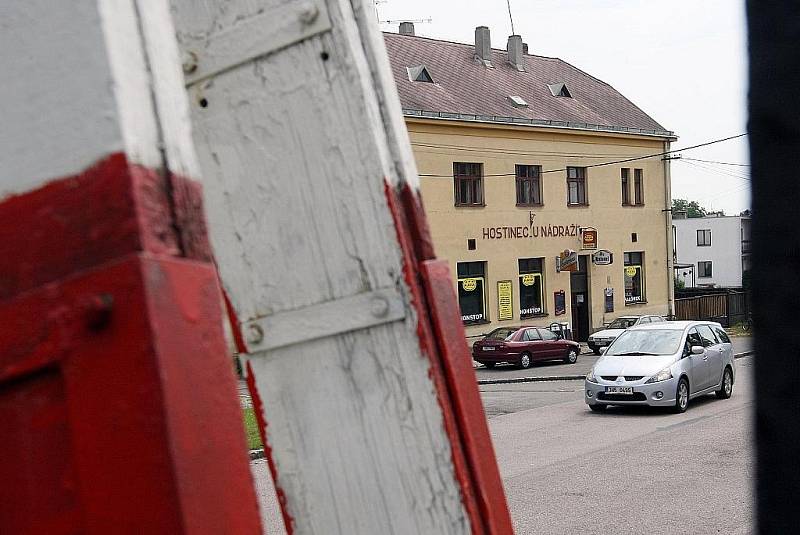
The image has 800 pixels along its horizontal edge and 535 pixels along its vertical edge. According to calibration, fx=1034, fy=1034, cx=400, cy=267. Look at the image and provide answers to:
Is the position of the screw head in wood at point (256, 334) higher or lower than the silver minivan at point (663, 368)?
higher

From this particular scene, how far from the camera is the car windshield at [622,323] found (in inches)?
1462

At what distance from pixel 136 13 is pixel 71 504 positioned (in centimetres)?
49

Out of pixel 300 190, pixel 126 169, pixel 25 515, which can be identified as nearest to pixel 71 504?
pixel 25 515

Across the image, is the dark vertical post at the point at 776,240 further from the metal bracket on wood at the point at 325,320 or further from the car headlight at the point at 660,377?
the car headlight at the point at 660,377

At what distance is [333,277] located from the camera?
1.76m

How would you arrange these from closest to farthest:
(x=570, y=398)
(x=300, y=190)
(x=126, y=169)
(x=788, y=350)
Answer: (x=788, y=350), (x=126, y=169), (x=300, y=190), (x=570, y=398)

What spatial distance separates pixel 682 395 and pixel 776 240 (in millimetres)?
17793

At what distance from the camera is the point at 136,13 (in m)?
1.04

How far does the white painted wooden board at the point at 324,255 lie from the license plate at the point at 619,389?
16240mm

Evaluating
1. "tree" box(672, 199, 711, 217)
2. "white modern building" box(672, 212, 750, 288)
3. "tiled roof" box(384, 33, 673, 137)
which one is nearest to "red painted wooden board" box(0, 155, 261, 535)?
"tiled roof" box(384, 33, 673, 137)

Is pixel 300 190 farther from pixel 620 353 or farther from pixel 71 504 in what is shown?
pixel 620 353

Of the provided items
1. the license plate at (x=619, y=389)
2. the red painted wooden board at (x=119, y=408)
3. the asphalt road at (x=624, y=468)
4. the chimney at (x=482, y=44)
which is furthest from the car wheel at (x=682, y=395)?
the chimney at (x=482, y=44)

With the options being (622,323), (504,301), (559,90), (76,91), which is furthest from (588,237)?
(76,91)

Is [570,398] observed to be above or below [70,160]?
below
